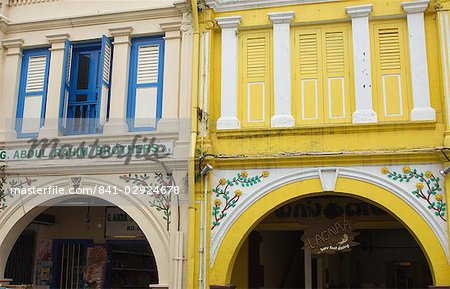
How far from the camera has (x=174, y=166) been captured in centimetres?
927

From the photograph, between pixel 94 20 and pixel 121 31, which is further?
pixel 94 20

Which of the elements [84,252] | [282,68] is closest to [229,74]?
[282,68]

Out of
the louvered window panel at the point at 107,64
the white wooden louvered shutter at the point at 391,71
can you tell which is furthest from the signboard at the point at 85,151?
the white wooden louvered shutter at the point at 391,71

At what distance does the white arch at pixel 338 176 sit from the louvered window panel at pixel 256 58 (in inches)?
68.7

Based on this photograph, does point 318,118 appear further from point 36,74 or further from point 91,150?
point 36,74

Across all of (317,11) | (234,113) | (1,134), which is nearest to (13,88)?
(1,134)

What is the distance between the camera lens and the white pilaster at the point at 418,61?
28.1ft

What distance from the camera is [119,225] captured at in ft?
37.8

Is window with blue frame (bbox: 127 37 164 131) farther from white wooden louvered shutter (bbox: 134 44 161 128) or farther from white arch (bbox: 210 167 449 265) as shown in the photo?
white arch (bbox: 210 167 449 265)

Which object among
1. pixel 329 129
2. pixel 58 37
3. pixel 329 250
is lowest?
pixel 329 250

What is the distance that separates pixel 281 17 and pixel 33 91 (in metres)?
4.52

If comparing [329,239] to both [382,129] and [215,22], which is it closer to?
[382,129]

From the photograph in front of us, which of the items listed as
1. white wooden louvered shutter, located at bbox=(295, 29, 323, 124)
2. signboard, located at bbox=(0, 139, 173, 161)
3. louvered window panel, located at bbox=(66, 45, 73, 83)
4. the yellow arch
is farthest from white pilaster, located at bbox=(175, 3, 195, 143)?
louvered window panel, located at bbox=(66, 45, 73, 83)

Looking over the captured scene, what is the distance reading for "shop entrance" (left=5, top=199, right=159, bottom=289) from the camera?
37.7 ft
